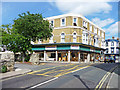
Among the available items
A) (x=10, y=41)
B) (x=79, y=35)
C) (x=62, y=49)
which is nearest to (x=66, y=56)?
(x=62, y=49)

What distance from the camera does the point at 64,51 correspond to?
115ft

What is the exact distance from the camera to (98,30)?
47.8 metres

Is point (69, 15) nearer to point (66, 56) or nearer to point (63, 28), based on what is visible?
point (63, 28)

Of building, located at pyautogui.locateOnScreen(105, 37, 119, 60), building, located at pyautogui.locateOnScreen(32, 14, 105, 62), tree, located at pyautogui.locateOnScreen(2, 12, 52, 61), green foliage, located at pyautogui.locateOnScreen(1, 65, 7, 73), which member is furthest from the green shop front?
building, located at pyautogui.locateOnScreen(105, 37, 119, 60)

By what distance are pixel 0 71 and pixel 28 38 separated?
1357 cm

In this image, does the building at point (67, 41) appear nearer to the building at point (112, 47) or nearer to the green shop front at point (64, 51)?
the green shop front at point (64, 51)

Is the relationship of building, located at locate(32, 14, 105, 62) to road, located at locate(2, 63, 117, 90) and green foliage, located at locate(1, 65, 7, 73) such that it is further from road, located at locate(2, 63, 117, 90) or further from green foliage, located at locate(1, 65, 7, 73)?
green foliage, located at locate(1, 65, 7, 73)

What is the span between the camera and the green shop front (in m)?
33.9

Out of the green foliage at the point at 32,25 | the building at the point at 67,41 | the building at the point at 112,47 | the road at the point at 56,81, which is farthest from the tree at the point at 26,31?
the building at the point at 112,47

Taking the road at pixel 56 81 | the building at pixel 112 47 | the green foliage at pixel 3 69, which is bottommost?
the road at pixel 56 81

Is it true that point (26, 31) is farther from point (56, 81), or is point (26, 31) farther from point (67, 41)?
point (56, 81)

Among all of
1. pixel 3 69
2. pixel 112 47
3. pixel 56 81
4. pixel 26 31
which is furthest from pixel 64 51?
pixel 112 47

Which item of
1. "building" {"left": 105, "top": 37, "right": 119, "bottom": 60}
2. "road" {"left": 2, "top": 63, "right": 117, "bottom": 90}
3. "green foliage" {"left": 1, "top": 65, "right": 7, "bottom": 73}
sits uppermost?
"building" {"left": 105, "top": 37, "right": 119, "bottom": 60}

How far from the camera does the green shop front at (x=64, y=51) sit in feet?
111
